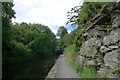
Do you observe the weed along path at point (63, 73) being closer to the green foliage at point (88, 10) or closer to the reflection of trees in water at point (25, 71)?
the reflection of trees in water at point (25, 71)

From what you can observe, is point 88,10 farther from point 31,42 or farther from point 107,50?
point 31,42

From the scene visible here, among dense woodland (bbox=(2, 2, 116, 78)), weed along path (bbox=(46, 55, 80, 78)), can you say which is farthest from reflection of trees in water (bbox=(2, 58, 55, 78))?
weed along path (bbox=(46, 55, 80, 78))

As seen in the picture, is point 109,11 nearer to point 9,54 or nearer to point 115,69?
point 115,69

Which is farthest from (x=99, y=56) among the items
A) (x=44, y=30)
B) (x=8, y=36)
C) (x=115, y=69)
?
(x=44, y=30)

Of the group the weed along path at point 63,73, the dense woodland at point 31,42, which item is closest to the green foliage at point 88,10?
the dense woodland at point 31,42

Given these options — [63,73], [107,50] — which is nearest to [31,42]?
[63,73]

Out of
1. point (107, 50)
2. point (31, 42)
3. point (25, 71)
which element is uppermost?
point (31, 42)

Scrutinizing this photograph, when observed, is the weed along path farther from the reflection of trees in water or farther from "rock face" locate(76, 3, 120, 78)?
"rock face" locate(76, 3, 120, 78)

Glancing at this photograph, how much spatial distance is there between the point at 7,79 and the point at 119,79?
27.5 feet

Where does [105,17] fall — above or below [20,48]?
above

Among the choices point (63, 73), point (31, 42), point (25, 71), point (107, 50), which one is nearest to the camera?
point (107, 50)

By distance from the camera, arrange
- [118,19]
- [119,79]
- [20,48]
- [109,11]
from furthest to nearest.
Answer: [20,48], [109,11], [118,19], [119,79]

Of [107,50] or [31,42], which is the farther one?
[31,42]

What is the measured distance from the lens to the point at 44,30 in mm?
47188
